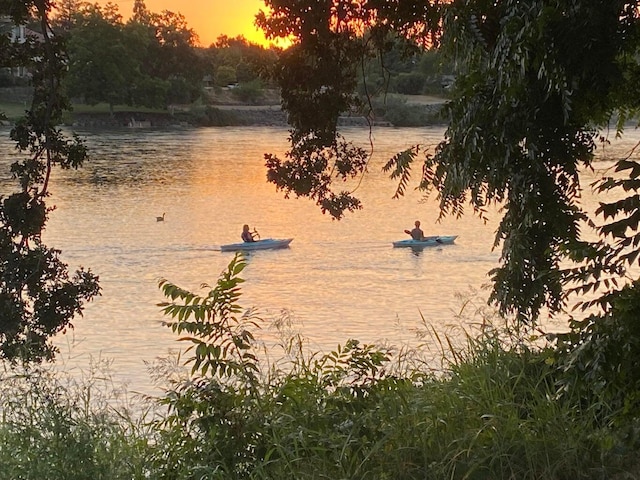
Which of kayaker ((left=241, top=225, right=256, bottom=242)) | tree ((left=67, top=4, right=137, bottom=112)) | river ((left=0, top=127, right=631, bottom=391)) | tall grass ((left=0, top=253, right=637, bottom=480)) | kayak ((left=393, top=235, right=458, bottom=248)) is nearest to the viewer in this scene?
tall grass ((left=0, top=253, right=637, bottom=480))

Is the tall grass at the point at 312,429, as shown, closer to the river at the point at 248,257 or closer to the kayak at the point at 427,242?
the river at the point at 248,257

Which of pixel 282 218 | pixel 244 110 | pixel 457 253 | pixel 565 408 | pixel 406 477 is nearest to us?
pixel 406 477

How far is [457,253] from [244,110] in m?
Answer: 31.3

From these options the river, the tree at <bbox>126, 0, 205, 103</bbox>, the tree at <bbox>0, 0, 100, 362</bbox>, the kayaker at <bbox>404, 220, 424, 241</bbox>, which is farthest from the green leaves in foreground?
the tree at <bbox>126, 0, 205, 103</bbox>

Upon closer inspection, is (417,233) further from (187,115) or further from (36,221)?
(187,115)

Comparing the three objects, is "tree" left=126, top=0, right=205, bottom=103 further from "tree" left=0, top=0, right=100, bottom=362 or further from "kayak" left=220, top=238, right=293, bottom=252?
"tree" left=0, top=0, right=100, bottom=362

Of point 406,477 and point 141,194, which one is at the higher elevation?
point 406,477

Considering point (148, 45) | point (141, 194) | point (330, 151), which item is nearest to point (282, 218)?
point (141, 194)

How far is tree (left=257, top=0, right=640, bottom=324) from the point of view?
330 centimetres

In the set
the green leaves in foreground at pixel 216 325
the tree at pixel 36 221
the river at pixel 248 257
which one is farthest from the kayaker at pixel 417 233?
the green leaves in foreground at pixel 216 325

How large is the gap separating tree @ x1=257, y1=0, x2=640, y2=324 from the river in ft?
14.7

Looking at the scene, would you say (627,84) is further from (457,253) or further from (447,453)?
(457,253)

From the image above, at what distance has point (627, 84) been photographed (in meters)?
3.49

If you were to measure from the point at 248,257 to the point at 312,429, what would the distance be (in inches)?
779
